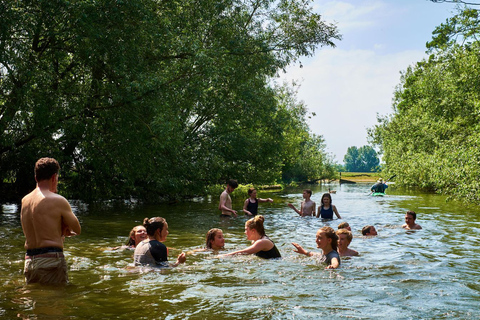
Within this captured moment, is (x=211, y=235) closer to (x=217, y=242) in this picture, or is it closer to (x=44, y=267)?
(x=217, y=242)

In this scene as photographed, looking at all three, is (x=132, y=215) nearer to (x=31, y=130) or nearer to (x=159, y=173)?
(x=159, y=173)

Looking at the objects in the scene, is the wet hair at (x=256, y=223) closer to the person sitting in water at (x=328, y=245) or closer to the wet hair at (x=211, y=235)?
the person sitting in water at (x=328, y=245)

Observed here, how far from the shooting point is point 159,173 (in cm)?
2369

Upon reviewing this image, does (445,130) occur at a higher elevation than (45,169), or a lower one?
higher

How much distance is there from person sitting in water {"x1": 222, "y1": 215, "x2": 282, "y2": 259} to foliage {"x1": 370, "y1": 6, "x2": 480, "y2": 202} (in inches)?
594

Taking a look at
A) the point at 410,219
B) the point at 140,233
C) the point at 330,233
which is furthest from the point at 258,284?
the point at 410,219

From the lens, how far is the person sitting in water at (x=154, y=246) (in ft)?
29.2

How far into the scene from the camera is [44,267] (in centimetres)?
695

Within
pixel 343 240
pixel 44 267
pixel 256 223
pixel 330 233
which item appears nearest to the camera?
pixel 44 267

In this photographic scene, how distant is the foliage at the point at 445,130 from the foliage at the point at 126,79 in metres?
8.93

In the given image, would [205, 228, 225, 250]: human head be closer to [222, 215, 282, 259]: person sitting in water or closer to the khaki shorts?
[222, 215, 282, 259]: person sitting in water

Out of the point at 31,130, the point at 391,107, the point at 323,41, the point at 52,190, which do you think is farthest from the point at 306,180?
the point at 52,190

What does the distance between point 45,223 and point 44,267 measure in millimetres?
686

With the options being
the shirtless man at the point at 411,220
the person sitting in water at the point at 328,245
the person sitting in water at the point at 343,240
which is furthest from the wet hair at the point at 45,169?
the shirtless man at the point at 411,220
